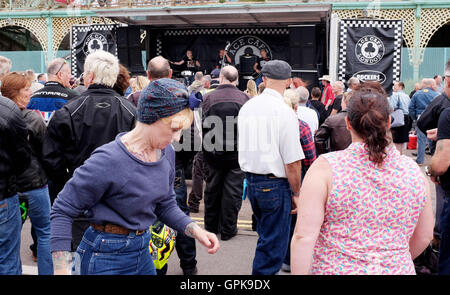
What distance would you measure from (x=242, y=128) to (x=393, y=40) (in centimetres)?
920

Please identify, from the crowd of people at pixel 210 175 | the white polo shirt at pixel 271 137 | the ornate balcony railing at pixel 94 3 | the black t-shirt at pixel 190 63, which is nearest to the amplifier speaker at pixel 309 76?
the ornate balcony railing at pixel 94 3

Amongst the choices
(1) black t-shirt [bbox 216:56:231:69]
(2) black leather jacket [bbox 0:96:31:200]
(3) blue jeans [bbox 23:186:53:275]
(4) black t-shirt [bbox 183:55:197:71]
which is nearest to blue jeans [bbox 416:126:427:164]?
(1) black t-shirt [bbox 216:56:231:69]

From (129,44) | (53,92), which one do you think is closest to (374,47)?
(129,44)

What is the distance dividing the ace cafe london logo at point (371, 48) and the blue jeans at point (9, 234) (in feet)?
34.1

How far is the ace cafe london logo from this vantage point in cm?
1173

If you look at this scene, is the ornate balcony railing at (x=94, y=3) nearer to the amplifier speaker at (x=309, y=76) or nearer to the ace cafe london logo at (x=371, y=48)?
the ace cafe london logo at (x=371, y=48)

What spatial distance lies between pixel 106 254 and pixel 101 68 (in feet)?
5.24

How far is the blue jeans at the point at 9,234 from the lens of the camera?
3088 mm

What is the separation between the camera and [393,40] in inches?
461

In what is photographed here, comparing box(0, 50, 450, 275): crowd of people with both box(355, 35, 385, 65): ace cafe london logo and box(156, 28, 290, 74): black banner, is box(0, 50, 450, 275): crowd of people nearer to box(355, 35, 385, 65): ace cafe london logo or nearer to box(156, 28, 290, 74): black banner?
box(355, 35, 385, 65): ace cafe london logo

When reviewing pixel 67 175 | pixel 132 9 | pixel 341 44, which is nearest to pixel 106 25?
pixel 132 9

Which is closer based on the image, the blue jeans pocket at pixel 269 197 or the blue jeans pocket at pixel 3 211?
the blue jeans pocket at pixel 3 211

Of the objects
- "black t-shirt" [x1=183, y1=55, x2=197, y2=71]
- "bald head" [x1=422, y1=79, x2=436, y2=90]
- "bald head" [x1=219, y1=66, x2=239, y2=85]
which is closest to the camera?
"bald head" [x1=219, y1=66, x2=239, y2=85]
